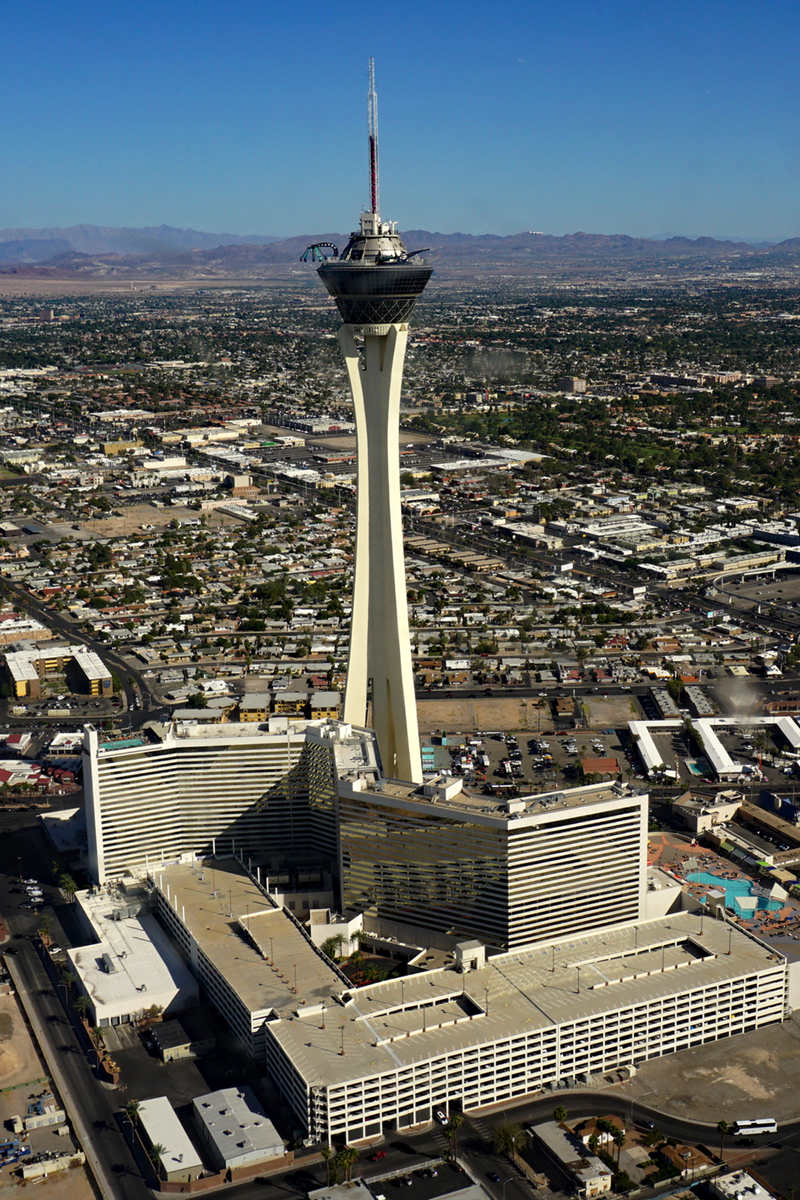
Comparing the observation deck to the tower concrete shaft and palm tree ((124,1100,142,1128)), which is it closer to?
the tower concrete shaft

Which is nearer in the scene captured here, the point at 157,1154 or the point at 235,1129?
the point at 157,1154

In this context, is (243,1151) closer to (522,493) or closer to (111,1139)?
(111,1139)

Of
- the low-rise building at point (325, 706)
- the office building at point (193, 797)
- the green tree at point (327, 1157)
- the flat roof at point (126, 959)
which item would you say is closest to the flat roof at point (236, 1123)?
the green tree at point (327, 1157)

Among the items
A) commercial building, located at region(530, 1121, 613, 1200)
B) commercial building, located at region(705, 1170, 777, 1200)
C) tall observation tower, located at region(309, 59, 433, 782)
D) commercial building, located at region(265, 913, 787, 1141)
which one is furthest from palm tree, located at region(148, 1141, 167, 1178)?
tall observation tower, located at region(309, 59, 433, 782)

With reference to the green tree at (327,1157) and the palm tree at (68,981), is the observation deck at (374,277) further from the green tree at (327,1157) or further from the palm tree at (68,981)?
the green tree at (327,1157)

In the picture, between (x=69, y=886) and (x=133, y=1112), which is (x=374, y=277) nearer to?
(x=69, y=886)

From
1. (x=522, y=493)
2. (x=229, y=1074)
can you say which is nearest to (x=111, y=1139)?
(x=229, y=1074)

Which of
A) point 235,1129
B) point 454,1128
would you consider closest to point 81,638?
point 235,1129
